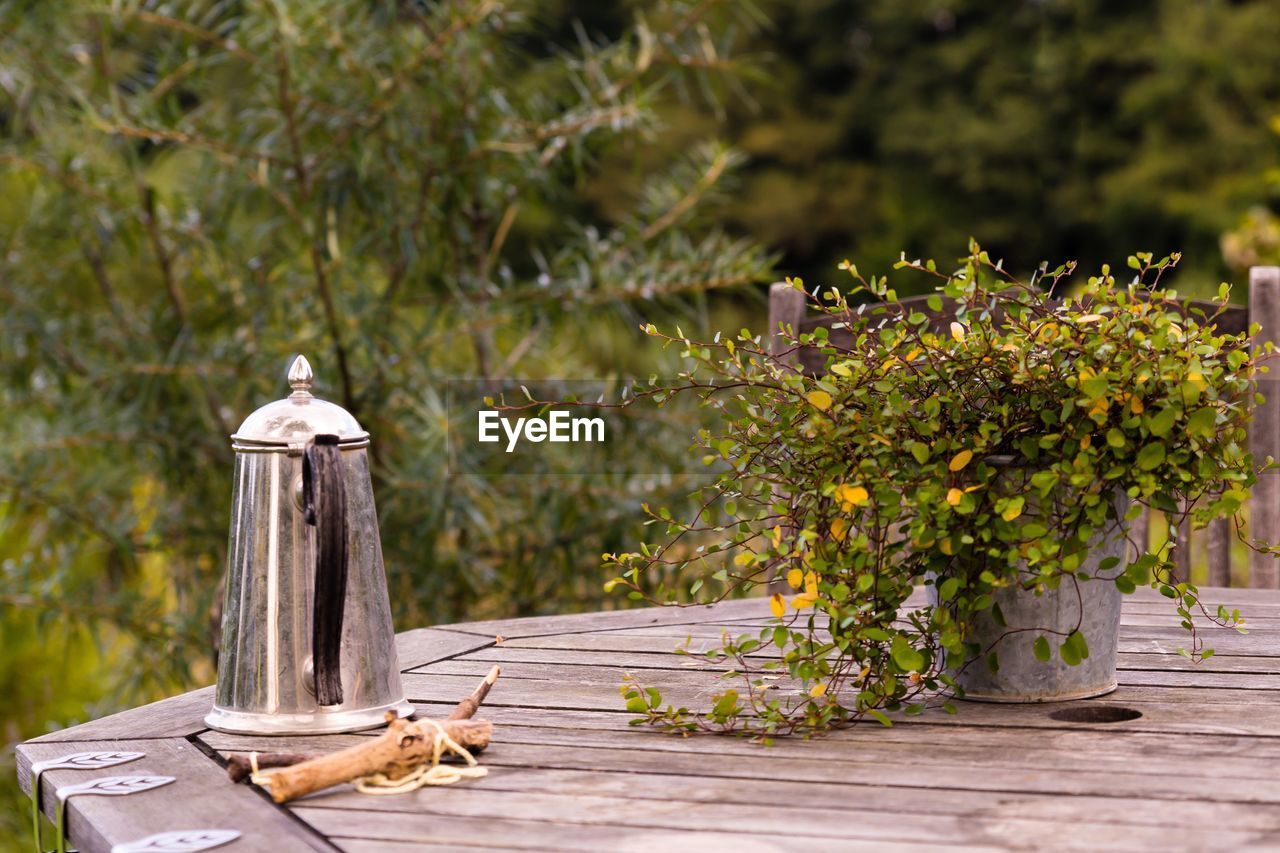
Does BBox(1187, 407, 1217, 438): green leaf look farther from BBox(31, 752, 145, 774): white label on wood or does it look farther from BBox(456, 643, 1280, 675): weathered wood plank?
BBox(31, 752, 145, 774): white label on wood

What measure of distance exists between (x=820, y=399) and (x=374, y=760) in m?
0.38

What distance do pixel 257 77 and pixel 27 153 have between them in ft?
1.40

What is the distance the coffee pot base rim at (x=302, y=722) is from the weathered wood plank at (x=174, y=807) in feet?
0.14

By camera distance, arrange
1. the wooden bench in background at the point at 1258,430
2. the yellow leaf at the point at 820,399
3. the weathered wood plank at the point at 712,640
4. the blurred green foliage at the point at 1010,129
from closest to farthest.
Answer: the yellow leaf at the point at 820,399
the weathered wood plank at the point at 712,640
the wooden bench in background at the point at 1258,430
the blurred green foliage at the point at 1010,129

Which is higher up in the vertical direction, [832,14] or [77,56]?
[832,14]

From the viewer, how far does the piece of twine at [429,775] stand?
2.81 ft

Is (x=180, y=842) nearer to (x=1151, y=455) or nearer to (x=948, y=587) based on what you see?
(x=948, y=587)

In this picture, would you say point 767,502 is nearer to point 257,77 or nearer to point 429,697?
point 429,697

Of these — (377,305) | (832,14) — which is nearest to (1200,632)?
(377,305)

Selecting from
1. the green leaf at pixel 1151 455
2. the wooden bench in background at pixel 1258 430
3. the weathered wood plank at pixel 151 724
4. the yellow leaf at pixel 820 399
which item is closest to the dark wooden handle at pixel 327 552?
the weathered wood plank at pixel 151 724

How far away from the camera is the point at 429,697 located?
1.11 m

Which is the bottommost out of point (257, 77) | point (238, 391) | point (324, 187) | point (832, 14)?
point (238, 391)

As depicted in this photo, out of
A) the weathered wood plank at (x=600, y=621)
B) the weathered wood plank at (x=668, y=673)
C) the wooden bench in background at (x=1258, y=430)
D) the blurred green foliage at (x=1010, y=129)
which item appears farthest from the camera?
the blurred green foliage at (x=1010, y=129)

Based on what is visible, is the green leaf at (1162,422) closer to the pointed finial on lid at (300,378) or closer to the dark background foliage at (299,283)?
the pointed finial on lid at (300,378)
